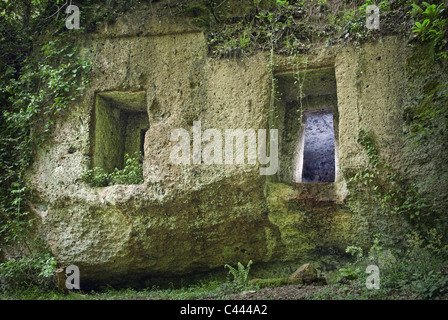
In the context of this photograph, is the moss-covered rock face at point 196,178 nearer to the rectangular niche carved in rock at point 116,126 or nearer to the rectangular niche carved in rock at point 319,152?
the rectangular niche carved in rock at point 116,126

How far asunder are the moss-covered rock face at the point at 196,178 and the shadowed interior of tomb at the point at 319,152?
2.41 m

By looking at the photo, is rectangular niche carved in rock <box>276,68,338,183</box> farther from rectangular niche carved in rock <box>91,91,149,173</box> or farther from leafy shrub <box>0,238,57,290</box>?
leafy shrub <box>0,238,57,290</box>

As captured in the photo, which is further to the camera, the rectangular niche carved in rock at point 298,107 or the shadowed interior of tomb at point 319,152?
the shadowed interior of tomb at point 319,152

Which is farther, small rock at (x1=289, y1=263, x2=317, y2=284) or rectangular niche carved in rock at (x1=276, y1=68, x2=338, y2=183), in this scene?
rectangular niche carved in rock at (x1=276, y1=68, x2=338, y2=183)

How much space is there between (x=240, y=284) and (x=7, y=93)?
16.8 ft

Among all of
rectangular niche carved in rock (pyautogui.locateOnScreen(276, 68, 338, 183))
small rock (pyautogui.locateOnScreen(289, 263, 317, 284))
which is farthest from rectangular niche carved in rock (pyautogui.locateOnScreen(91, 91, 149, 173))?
small rock (pyautogui.locateOnScreen(289, 263, 317, 284))

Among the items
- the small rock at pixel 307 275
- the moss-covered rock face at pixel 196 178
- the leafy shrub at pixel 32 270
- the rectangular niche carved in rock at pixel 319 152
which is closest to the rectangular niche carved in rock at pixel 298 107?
the moss-covered rock face at pixel 196 178

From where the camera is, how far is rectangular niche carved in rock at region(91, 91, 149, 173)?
19.8ft

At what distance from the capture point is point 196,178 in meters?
5.35

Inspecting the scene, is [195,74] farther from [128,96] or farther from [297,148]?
[297,148]

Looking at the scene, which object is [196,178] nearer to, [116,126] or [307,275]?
[307,275]

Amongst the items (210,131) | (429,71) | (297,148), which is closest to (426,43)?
(429,71)

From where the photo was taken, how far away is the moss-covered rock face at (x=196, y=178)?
5.07 meters

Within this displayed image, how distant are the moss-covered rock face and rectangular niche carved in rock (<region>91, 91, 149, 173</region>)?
4cm
